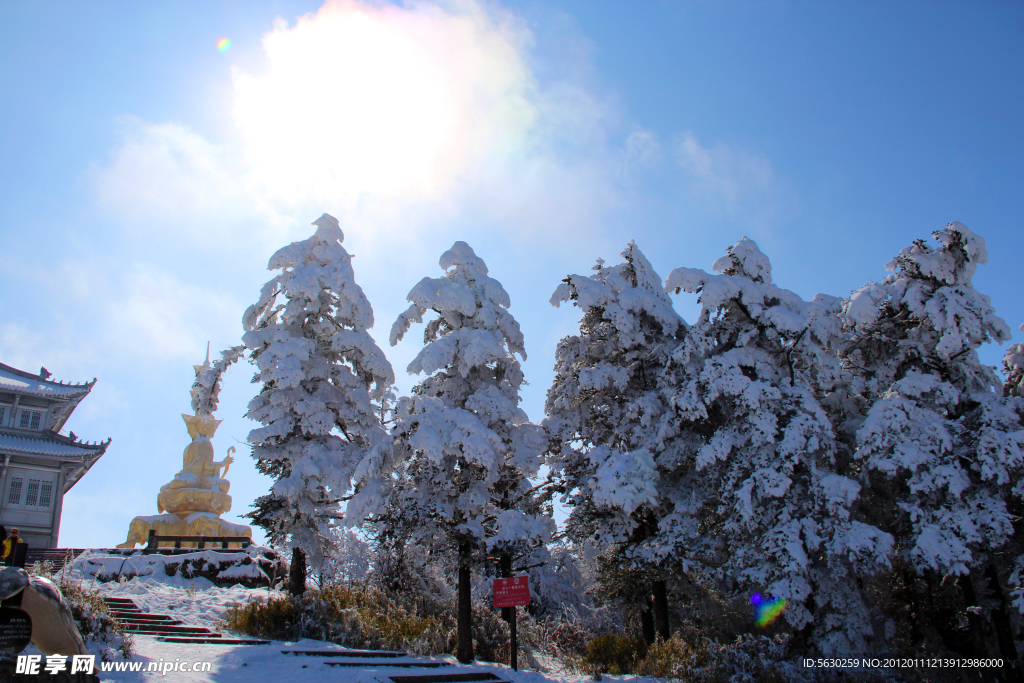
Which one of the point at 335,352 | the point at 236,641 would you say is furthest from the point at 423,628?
the point at 335,352

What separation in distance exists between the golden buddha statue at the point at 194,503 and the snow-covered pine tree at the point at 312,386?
1750cm

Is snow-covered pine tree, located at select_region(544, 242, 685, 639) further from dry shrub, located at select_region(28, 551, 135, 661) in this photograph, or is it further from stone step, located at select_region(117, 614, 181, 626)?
stone step, located at select_region(117, 614, 181, 626)

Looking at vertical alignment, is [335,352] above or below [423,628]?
above

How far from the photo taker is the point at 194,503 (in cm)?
3625

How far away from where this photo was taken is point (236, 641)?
15117 millimetres

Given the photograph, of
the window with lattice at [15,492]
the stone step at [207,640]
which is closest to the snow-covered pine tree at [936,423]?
the stone step at [207,640]

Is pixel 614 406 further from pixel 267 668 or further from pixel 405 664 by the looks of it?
pixel 267 668

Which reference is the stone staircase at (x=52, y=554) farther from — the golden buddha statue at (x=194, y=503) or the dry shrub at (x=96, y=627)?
the dry shrub at (x=96, y=627)

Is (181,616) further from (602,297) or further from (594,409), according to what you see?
(602,297)

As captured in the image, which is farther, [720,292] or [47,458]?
[47,458]

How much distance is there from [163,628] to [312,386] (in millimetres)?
7082

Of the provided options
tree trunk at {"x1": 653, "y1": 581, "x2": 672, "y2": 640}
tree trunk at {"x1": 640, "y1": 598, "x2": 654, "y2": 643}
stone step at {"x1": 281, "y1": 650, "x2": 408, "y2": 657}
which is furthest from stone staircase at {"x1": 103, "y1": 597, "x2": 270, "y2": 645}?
tree trunk at {"x1": 640, "y1": 598, "x2": 654, "y2": 643}

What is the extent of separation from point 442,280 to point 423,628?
9356mm

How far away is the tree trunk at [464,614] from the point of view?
1555 cm
